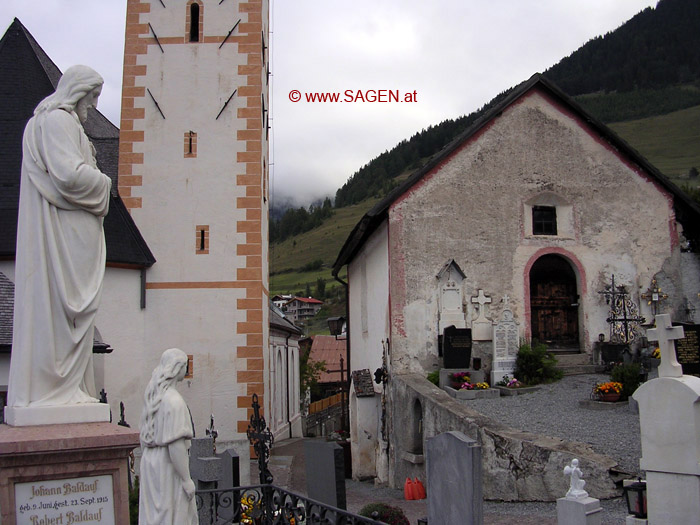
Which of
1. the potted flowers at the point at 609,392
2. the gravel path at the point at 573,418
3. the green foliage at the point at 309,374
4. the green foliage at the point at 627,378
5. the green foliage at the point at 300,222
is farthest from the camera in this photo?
the green foliage at the point at 300,222

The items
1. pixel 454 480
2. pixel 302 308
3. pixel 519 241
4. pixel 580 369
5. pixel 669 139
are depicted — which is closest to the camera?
pixel 454 480

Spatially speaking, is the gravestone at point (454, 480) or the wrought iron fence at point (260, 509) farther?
the wrought iron fence at point (260, 509)

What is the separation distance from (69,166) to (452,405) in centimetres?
874

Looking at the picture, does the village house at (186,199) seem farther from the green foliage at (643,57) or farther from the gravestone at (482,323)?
the green foliage at (643,57)

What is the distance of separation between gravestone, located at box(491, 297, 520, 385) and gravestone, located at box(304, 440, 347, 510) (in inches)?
328

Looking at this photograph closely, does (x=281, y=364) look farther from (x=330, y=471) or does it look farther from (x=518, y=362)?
(x=330, y=471)

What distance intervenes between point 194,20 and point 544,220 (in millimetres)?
9892

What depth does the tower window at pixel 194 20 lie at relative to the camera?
56.6ft

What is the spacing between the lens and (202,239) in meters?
16.2

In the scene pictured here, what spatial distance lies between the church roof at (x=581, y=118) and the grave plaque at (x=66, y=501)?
11756mm

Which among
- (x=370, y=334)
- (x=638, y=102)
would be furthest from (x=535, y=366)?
(x=638, y=102)

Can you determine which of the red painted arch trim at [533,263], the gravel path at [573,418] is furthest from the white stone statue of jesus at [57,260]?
the red painted arch trim at [533,263]

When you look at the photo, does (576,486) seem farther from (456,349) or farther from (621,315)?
(621,315)

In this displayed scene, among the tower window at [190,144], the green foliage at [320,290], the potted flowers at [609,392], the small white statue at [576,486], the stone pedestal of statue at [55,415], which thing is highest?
the green foliage at [320,290]
